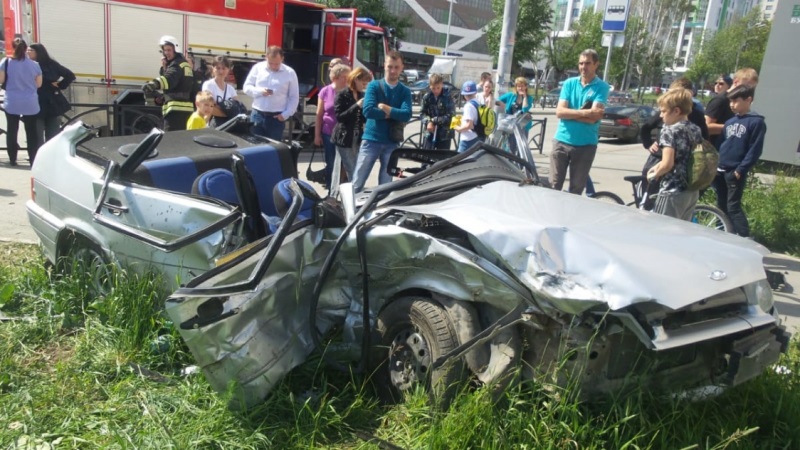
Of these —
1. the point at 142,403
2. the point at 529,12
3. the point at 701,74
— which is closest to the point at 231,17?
the point at 142,403

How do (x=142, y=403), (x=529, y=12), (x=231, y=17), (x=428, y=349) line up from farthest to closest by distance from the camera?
(x=529, y=12) < (x=231, y=17) < (x=142, y=403) < (x=428, y=349)

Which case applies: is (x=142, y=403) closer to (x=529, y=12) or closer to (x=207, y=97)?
(x=207, y=97)

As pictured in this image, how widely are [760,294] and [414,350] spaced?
1.62 m

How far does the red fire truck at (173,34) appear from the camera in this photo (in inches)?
434

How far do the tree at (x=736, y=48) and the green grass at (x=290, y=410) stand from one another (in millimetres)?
49906

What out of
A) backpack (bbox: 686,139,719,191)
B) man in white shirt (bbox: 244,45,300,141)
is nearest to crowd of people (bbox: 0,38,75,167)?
man in white shirt (bbox: 244,45,300,141)

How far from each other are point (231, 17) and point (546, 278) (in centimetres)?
1203

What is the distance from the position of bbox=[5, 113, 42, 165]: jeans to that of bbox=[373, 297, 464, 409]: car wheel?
27.0ft

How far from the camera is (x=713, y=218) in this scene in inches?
253

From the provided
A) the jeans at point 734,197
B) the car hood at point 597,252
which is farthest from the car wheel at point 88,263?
the jeans at point 734,197

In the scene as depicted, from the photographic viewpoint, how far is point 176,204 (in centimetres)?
356

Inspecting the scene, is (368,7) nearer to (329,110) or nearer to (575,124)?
(329,110)

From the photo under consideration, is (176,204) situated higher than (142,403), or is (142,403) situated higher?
(176,204)

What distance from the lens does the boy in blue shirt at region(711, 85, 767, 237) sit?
619 centimetres
